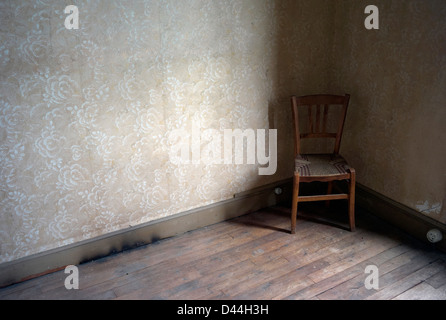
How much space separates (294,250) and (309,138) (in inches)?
41.1

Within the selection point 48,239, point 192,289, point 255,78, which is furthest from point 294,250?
point 48,239

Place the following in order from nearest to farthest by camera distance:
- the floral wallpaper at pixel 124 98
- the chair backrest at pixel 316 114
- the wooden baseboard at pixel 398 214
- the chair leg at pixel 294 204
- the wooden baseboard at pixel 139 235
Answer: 1. the floral wallpaper at pixel 124 98
2. the wooden baseboard at pixel 139 235
3. the wooden baseboard at pixel 398 214
4. the chair leg at pixel 294 204
5. the chair backrest at pixel 316 114

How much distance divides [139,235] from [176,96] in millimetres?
1017

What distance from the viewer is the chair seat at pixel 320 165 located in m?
2.50

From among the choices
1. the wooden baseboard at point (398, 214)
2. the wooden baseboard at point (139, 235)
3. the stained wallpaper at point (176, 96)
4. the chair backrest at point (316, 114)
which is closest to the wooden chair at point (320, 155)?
the chair backrest at point (316, 114)

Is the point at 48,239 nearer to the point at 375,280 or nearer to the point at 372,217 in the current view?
the point at 375,280

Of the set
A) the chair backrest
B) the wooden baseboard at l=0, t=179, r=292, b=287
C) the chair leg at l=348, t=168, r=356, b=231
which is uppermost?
the chair backrest

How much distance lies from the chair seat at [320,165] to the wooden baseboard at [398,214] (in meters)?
0.44

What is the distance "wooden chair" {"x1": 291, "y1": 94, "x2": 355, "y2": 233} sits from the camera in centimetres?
250

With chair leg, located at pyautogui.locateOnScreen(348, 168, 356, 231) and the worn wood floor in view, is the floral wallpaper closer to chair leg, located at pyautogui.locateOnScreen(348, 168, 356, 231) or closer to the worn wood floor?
the worn wood floor

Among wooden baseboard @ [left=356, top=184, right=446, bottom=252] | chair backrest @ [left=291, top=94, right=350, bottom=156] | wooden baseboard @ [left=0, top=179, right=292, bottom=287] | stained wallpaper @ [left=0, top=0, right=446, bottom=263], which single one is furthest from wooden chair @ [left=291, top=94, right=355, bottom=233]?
wooden baseboard @ [left=0, top=179, right=292, bottom=287]

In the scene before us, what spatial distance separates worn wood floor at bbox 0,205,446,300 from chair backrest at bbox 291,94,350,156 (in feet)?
2.25

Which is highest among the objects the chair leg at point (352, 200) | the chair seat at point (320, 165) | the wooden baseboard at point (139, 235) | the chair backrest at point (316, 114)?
the chair backrest at point (316, 114)

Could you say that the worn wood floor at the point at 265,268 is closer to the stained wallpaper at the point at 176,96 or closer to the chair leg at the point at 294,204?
the chair leg at the point at 294,204
